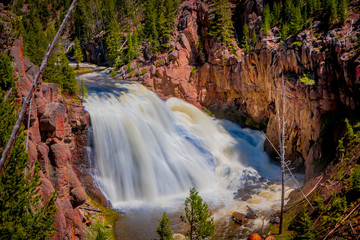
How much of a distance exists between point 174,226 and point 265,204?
637 centimetres

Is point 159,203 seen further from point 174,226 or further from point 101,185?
point 101,185

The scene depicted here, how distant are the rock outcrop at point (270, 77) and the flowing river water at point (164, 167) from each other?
3915mm

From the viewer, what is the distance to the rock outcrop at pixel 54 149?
1146 cm

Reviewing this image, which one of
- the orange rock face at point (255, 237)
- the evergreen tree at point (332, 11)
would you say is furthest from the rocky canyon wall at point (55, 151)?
the evergreen tree at point (332, 11)

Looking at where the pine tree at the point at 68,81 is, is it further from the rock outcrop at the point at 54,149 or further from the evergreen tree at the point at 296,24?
the evergreen tree at the point at 296,24

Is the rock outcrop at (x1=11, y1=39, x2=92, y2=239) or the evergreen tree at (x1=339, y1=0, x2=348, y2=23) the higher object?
the evergreen tree at (x1=339, y1=0, x2=348, y2=23)

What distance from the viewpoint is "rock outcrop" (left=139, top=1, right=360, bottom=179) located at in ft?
58.5

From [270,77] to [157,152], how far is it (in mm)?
13091

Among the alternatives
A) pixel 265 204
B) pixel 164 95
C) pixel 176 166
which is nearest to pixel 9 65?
pixel 176 166

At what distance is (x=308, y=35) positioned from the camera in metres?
20.9

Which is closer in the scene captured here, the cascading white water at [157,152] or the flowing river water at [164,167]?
the flowing river water at [164,167]

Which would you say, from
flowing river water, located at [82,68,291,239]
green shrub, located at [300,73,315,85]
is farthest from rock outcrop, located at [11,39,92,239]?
green shrub, located at [300,73,315,85]

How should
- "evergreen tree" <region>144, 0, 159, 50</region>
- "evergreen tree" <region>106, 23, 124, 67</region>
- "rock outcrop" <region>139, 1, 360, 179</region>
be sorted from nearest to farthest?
"rock outcrop" <region>139, 1, 360, 179</region>, "evergreen tree" <region>144, 0, 159, 50</region>, "evergreen tree" <region>106, 23, 124, 67</region>

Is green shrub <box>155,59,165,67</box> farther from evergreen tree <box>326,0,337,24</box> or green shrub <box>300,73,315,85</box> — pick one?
evergreen tree <box>326,0,337,24</box>
